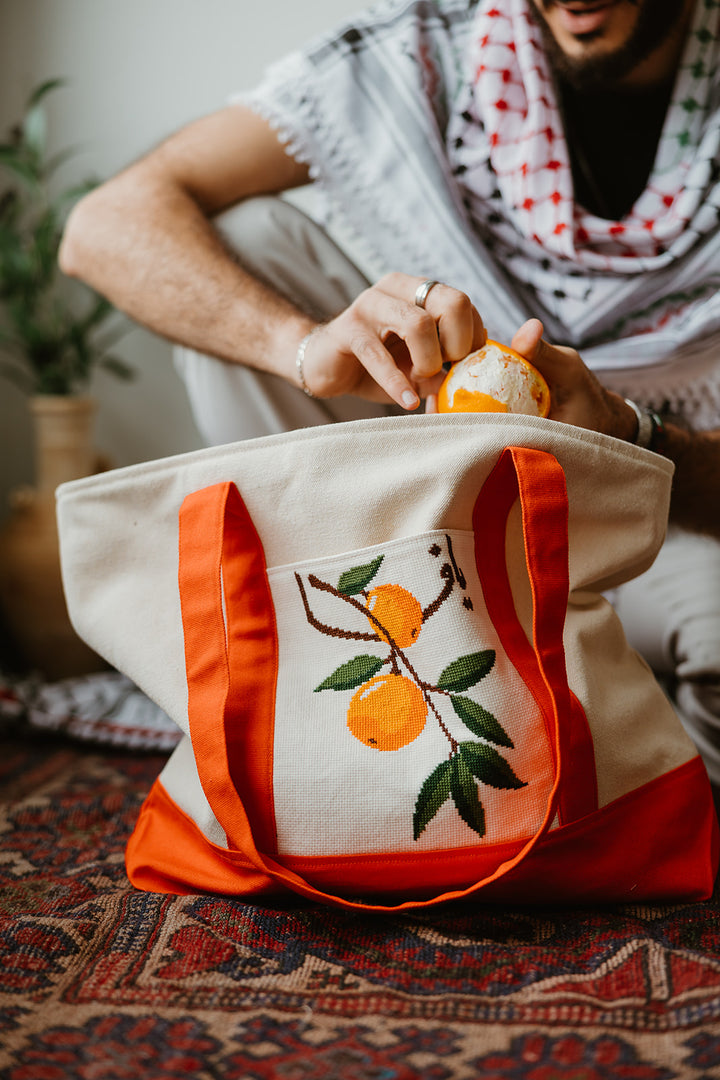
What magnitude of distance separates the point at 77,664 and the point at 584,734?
112 centimetres

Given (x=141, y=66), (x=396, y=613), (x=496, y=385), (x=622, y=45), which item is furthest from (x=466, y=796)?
(x=141, y=66)

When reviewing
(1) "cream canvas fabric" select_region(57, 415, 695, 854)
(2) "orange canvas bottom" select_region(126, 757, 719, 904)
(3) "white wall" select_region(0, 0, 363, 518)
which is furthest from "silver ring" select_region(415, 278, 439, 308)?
(3) "white wall" select_region(0, 0, 363, 518)

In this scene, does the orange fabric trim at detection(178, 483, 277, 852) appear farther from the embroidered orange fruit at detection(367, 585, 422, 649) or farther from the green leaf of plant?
the green leaf of plant

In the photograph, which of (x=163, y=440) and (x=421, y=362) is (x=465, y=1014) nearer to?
(x=421, y=362)

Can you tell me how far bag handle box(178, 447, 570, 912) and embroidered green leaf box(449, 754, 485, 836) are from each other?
31 mm

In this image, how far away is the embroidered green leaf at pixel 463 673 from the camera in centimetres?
59

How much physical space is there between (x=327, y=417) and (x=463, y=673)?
52cm

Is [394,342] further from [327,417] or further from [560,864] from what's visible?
[560,864]

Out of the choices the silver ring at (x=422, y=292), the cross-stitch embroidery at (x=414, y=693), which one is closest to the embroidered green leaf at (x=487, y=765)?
the cross-stitch embroidery at (x=414, y=693)

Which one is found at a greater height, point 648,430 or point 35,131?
point 35,131

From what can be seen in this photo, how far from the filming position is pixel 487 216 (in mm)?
1040

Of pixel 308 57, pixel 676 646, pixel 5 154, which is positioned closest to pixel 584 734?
pixel 676 646

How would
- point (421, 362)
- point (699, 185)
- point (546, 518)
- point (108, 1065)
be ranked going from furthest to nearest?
point (699, 185) < point (421, 362) < point (546, 518) < point (108, 1065)

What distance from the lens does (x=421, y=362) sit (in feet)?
2.31
